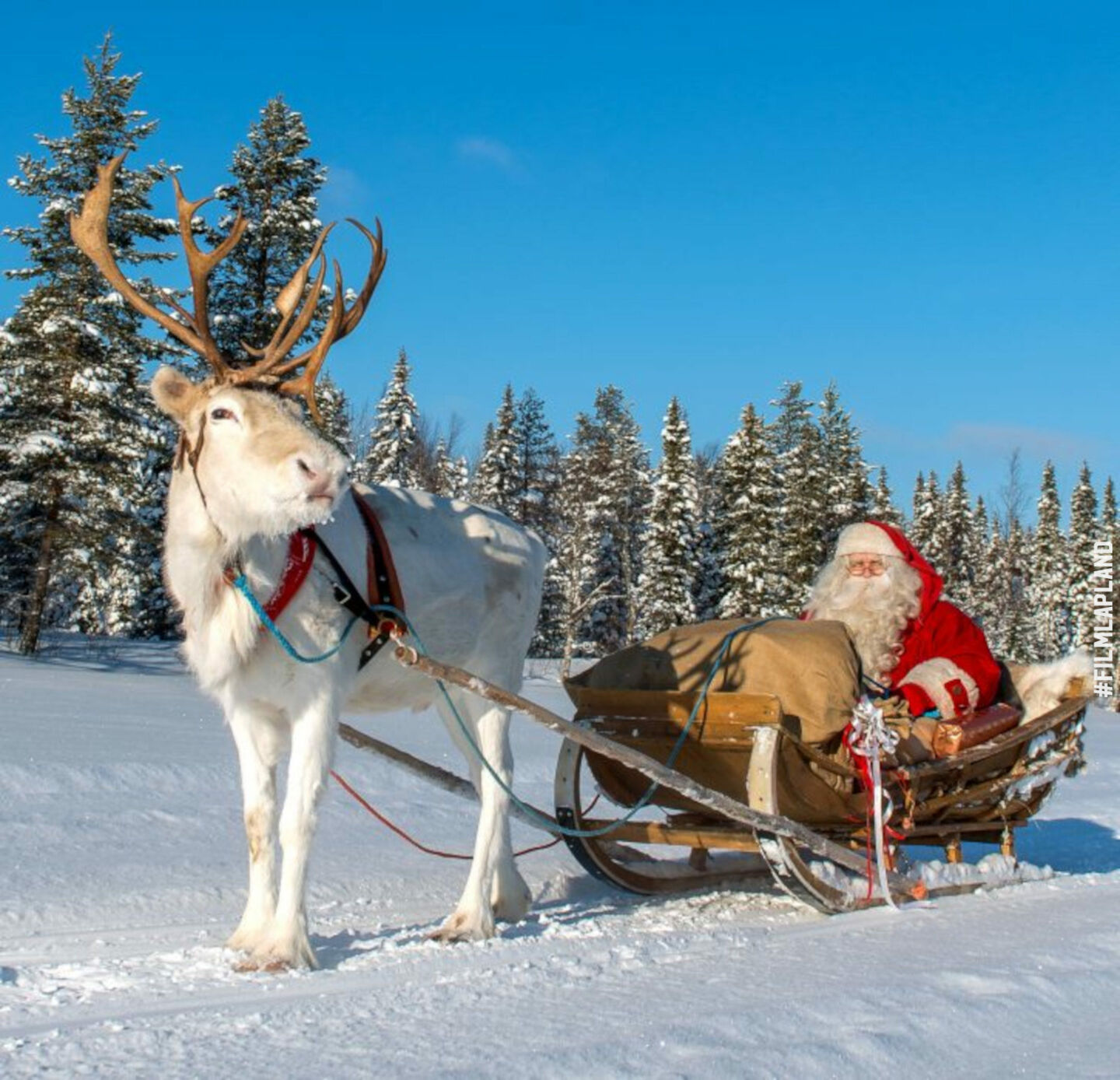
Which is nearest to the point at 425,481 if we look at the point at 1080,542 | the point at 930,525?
the point at 930,525

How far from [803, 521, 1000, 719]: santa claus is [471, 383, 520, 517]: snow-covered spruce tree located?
39.8 meters

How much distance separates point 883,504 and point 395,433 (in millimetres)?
23014

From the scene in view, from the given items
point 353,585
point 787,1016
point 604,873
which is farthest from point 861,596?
point 787,1016

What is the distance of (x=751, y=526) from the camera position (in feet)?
149

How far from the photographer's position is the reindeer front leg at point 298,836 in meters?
4.68

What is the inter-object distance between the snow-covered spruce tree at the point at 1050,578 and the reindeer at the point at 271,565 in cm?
6469

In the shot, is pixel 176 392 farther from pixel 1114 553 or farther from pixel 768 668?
pixel 1114 553

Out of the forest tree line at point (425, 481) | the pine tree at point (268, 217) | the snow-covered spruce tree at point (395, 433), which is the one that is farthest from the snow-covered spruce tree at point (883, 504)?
the pine tree at point (268, 217)

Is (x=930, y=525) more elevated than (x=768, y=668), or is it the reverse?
(x=930, y=525)

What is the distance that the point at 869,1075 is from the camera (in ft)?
11.0

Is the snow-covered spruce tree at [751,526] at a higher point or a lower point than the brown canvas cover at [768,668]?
higher

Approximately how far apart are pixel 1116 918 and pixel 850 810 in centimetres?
142

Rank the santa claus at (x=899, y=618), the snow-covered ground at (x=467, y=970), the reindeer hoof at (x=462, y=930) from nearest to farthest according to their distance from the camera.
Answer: the snow-covered ground at (x=467, y=970) → the reindeer hoof at (x=462, y=930) → the santa claus at (x=899, y=618)

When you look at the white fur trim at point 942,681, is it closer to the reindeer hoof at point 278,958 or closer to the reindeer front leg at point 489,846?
the reindeer front leg at point 489,846
